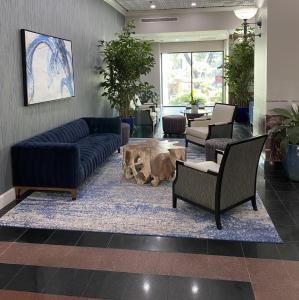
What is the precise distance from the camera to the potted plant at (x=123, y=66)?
27.1 ft

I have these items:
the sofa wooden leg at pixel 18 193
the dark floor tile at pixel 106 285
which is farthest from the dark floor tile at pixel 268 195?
the sofa wooden leg at pixel 18 193

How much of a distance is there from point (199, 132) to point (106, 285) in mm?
4762

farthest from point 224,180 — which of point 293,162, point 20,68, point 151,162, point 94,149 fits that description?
point 20,68

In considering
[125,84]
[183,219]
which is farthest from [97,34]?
[183,219]

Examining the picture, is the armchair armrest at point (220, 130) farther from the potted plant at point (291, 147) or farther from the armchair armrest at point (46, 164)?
the armchair armrest at point (46, 164)

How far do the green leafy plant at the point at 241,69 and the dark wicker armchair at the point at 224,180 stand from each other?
22.9 ft

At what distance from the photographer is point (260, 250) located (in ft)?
10.6

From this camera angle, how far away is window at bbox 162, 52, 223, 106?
53.2 feet

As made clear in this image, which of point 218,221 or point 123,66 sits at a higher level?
point 123,66

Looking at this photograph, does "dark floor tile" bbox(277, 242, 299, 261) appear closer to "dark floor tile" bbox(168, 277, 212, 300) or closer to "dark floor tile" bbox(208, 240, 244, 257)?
"dark floor tile" bbox(208, 240, 244, 257)

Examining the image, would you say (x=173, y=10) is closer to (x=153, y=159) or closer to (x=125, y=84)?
(x=125, y=84)

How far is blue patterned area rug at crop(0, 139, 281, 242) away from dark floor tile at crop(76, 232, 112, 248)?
102 millimetres

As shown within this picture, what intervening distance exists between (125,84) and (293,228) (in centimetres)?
568

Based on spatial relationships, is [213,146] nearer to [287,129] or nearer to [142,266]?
[287,129]
